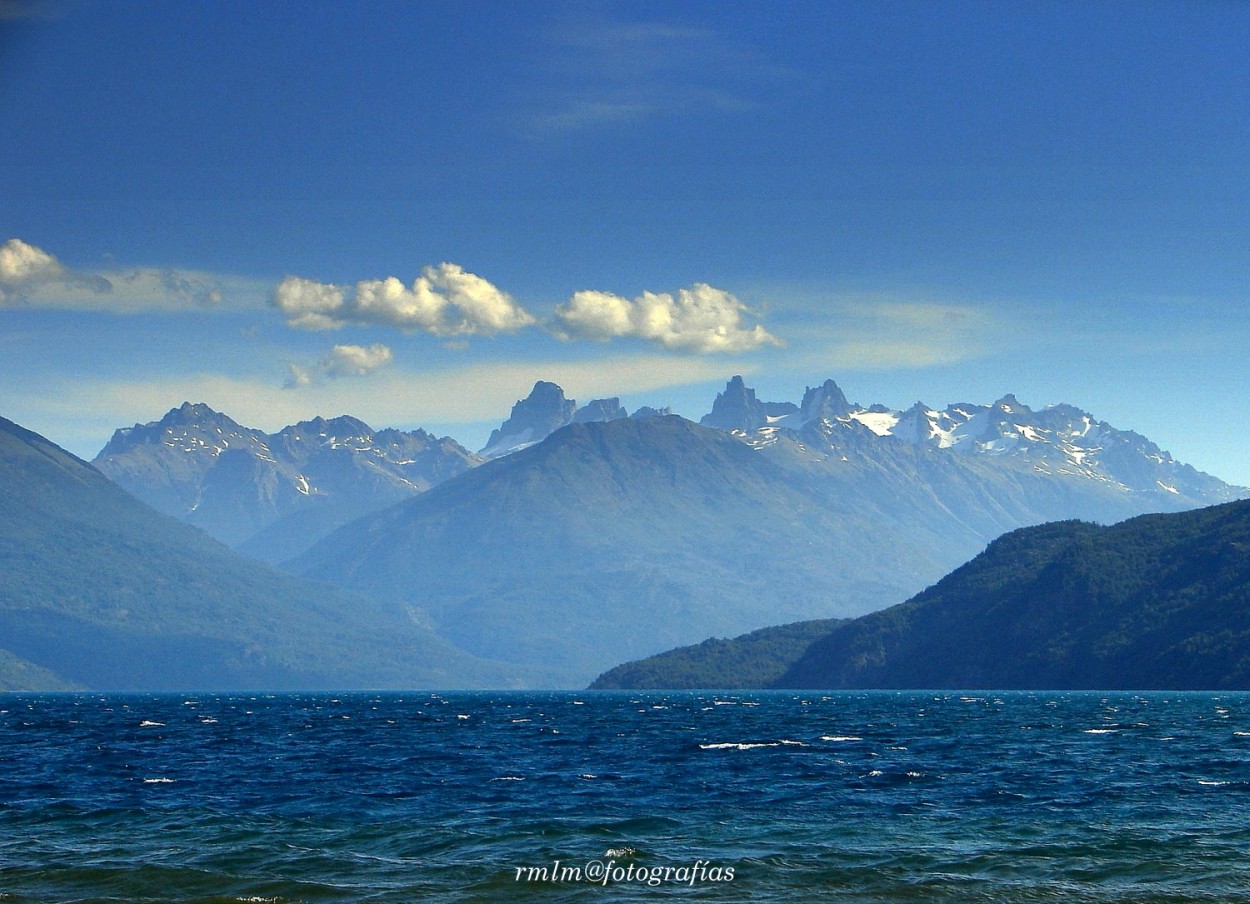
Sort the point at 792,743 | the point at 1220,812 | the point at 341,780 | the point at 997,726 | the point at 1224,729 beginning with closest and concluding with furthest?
the point at 1220,812 → the point at 341,780 → the point at 792,743 → the point at 1224,729 → the point at 997,726

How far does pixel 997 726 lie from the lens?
15775 cm

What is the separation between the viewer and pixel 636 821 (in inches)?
2751

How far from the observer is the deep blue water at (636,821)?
54.0m

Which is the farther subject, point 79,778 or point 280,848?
point 79,778

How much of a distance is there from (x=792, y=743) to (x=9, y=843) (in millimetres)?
77712

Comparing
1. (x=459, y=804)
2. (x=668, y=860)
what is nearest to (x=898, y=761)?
(x=459, y=804)

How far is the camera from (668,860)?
58.5 metres

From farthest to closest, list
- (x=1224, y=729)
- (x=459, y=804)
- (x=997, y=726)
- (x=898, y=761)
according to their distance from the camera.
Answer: (x=997, y=726) → (x=1224, y=729) → (x=898, y=761) → (x=459, y=804)

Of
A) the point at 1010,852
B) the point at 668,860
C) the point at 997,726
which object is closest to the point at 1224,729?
the point at 997,726

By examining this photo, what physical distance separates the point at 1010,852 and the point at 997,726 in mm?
102614

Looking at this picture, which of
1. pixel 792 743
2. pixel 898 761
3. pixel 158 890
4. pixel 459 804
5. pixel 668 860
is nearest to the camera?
pixel 158 890

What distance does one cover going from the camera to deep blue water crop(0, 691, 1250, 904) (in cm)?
5397

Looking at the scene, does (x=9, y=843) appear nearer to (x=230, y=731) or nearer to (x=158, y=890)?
(x=158, y=890)

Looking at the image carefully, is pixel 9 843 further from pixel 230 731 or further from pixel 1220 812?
pixel 230 731
